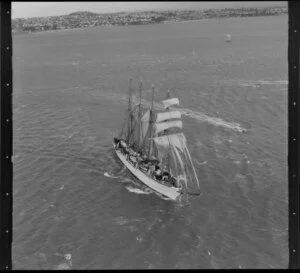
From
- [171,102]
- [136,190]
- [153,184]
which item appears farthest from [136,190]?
[171,102]

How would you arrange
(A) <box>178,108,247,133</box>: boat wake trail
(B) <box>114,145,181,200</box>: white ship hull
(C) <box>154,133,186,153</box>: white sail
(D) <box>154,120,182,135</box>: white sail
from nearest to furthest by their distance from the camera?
(B) <box>114,145,181,200</box>: white ship hull
(C) <box>154,133,186,153</box>: white sail
(D) <box>154,120,182,135</box>: white sail
(A) <box>178,108,247,133</box>: boat wake trail

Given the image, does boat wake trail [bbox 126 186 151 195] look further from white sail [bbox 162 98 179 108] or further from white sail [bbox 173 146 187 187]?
white sail [bbox 162 98 179 108]

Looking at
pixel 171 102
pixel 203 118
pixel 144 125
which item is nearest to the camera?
pixel 171 102

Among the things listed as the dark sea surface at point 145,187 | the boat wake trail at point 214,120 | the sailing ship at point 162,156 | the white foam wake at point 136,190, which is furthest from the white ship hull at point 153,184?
the boat wake trail at point 214,120

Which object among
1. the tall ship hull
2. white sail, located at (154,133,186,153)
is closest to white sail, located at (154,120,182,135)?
white sail, located at (154,133,186,153)

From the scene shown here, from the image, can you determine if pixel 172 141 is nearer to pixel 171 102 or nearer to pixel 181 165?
pixel 181 165

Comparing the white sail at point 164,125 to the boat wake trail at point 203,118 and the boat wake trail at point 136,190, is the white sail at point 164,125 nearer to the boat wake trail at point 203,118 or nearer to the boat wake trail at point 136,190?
the boat wake trail at point 136,190

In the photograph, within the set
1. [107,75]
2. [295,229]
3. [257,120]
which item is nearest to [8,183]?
[295,229]
